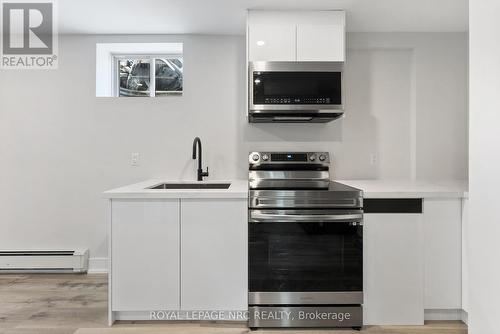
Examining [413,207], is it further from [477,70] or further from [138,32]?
[138,32]

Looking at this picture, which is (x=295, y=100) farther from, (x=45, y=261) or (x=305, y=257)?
(x=45, y=261)

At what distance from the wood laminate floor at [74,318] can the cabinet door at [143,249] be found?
200mm

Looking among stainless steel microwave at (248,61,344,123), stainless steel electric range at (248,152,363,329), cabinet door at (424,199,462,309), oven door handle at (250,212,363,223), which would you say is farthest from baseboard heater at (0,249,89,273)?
cabinet door at (424,199,462,309)

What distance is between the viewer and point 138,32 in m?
2.86

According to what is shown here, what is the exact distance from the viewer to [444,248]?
2.01m

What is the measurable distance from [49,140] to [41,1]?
111cm

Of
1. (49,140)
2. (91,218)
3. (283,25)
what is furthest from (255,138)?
(49,140)

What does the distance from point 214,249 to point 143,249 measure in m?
0.42

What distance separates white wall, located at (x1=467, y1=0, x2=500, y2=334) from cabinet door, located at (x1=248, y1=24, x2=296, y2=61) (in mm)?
1329

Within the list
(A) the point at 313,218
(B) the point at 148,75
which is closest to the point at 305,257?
(A) the point at 313,218

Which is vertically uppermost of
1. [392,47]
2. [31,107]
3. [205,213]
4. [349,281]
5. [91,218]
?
[392,47]

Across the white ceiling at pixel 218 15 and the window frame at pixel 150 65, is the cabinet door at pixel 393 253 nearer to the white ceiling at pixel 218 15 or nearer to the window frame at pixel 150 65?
the white ceiling at pixel 218 15

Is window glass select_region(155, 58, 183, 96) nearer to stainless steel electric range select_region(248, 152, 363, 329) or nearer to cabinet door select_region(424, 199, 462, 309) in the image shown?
stainless steel electric range select_region(248, 152, 363, 329)

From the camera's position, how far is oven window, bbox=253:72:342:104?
2.33 meters
